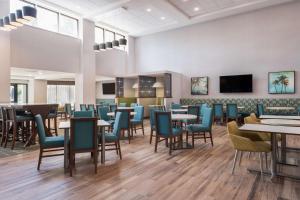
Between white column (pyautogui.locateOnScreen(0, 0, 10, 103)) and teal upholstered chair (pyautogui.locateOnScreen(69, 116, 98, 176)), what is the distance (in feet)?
17.7

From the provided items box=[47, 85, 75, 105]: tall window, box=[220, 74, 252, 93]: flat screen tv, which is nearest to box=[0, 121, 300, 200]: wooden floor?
box=[220, 74, 252, 93]: flat screen tv

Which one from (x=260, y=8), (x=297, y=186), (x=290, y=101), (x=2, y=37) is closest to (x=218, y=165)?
(x=297, y=186)

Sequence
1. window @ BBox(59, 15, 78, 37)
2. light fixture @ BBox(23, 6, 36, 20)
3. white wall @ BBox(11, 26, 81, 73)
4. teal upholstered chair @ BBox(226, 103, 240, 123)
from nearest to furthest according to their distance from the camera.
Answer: light fixture @ BBox(23, 6, 36, 20), white wall @ BBox(11, 26, 81, 73), teal upholstered chair @ BBox(226, 103, 240, 123), window @ BBox(59, 15, 78, 37)

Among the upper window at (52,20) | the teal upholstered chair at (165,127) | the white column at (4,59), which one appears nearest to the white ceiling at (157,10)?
the upper window at (52,20)

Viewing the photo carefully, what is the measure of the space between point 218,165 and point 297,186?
1202 mm

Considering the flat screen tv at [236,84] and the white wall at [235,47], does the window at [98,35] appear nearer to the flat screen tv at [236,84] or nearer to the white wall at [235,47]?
the white wall at [235,47]

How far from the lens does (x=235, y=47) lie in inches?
384

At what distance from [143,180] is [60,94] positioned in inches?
537

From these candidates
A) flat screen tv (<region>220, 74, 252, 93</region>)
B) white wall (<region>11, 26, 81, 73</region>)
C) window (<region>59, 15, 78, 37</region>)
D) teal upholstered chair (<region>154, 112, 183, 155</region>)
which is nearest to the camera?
teal upholstered chair (<region>154, 112, 183, 155</region>)

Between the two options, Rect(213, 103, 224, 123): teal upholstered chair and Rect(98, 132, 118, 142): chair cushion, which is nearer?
Rect(98, 132, 118, 142): chair cushion

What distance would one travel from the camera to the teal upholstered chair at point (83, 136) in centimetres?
321

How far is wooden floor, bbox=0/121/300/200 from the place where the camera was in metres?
2.64

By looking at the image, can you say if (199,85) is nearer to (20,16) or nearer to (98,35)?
(98,35)

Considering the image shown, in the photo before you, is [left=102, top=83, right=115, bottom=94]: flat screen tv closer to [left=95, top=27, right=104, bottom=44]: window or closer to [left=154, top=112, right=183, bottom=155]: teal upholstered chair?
[left=95, top=27, right=104, bottom=44]: window
